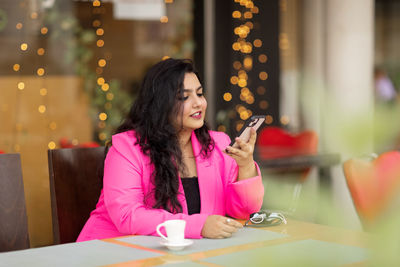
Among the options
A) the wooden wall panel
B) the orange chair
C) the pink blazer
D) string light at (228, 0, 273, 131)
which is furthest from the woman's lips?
string light at (228, 0, 273, 131)

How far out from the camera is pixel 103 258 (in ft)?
4.80

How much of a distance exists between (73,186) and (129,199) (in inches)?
18.2

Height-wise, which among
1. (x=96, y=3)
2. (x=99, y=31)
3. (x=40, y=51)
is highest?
(x=96, y=3)

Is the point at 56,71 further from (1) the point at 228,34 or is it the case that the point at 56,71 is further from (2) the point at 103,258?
(2) the point at 103,258

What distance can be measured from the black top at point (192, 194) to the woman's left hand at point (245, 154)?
0.53ft

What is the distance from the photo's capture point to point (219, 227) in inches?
65.8

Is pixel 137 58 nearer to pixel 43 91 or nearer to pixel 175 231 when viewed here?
pixel 43 91

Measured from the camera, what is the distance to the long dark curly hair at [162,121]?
6.70 ft

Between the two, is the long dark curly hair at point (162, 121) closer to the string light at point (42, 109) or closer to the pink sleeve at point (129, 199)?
the pink sleeve at point (129, 199)

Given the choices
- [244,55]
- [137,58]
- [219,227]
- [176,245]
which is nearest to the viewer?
[176,245]

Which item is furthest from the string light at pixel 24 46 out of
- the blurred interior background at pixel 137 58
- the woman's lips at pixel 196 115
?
the woman's lips at pixel 196 115

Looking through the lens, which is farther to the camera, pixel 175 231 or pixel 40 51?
pixel 40 51

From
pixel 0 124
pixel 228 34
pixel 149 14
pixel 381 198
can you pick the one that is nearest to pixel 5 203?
pixel 381 198

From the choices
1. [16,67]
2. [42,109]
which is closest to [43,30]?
[16,67]
